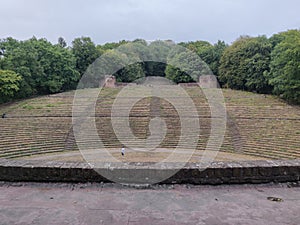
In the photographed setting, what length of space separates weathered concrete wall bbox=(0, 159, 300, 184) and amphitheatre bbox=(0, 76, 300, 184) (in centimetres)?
667

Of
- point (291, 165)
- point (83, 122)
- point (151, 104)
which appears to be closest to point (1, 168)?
point (291, 165)

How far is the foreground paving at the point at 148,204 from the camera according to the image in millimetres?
2637

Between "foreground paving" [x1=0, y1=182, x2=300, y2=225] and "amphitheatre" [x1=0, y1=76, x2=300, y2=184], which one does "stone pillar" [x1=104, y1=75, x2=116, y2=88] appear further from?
"foreground paving" [x1=0, y1=182, x2=300, y2=225]

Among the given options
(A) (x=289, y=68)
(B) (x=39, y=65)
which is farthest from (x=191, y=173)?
(B) (x=39, y=65)

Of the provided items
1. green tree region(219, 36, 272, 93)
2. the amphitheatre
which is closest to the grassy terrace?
the amphitheatre

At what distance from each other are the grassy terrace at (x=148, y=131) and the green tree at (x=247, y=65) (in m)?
6.77

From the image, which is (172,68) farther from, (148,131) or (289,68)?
(148,131)

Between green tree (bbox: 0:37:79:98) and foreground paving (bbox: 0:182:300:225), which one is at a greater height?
green tree (bbox: 0:37:79:98)

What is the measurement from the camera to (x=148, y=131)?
19.2 m

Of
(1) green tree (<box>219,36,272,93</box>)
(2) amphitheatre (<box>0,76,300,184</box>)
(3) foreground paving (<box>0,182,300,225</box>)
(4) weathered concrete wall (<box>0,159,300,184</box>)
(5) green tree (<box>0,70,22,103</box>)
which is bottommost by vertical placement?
(2) amphitheatre (<box>0,76,300,184</box>)

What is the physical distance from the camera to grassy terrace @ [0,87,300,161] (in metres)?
14.6

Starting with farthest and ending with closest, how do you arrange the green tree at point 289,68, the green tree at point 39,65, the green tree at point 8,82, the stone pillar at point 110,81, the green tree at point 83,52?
1. the green tree at point 83,52
2. the stone pillar at point 110,81
3. the green tree at point 39,65
4. the green tree at point 8,82
5. the green tree at point 289,68

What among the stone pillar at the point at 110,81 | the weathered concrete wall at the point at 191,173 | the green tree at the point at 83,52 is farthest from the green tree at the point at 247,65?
the weathered concrete wall at the point at 191,173

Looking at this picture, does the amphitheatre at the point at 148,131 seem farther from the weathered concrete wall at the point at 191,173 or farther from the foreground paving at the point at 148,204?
the foreground paving at the point at 148,204
